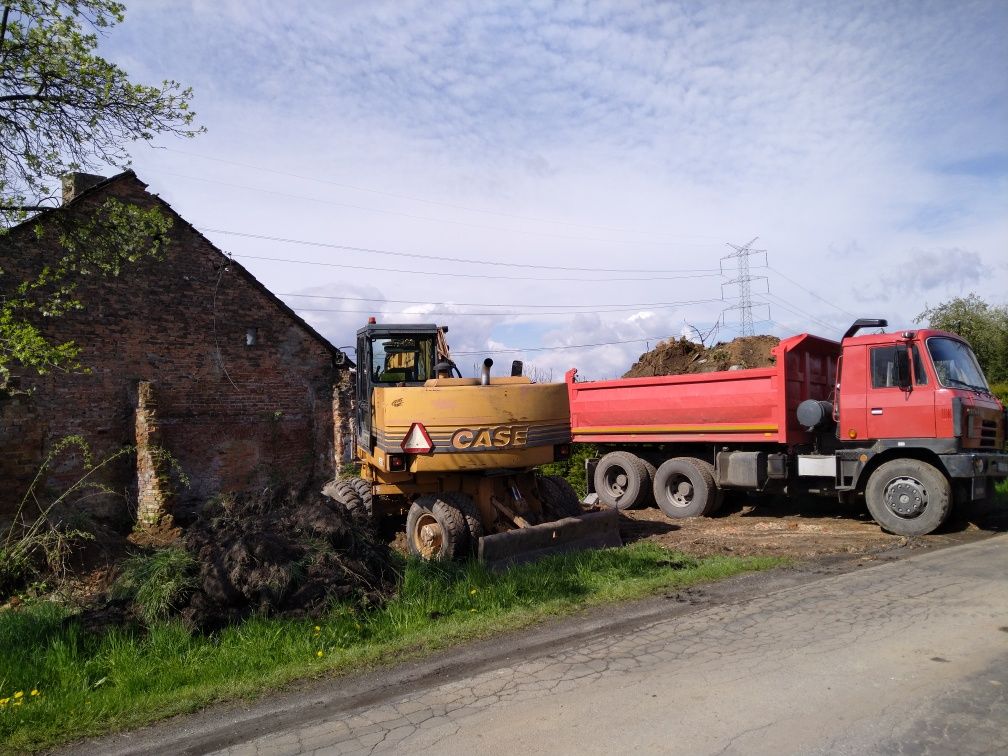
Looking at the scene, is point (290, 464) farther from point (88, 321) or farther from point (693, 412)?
point (693, 412)

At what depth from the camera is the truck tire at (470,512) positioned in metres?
7.87

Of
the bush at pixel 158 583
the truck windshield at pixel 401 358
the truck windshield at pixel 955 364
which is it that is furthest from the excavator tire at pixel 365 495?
the truck windshield at pixel 955 364

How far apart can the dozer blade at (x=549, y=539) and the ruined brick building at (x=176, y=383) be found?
6905mm

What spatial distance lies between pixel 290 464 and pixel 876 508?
1095 cm

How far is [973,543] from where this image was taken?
29.0 feet

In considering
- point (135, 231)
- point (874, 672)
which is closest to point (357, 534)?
point (874, 672)

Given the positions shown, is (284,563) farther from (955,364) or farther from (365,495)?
(955,364)

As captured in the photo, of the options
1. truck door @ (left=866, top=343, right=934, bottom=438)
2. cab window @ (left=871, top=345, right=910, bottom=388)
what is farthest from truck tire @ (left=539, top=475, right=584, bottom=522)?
cab window @ (left=871, top=345, right=910, bottom=388)

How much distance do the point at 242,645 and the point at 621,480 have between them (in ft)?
29.3

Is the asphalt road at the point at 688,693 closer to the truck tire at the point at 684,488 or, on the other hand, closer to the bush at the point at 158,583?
the bush at the point at 158,583

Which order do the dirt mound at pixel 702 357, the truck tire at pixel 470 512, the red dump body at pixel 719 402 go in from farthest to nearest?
the dirt mound at pixel 702 357
the red dump body at pixel 719 402
the truck tire at pixel 470 512

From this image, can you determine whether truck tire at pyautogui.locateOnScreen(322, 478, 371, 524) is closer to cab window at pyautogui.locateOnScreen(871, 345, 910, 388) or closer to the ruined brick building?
the ruined brick building

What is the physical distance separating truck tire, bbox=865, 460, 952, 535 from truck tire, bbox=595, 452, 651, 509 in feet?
12.5

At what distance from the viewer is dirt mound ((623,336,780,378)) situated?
13719 mm
